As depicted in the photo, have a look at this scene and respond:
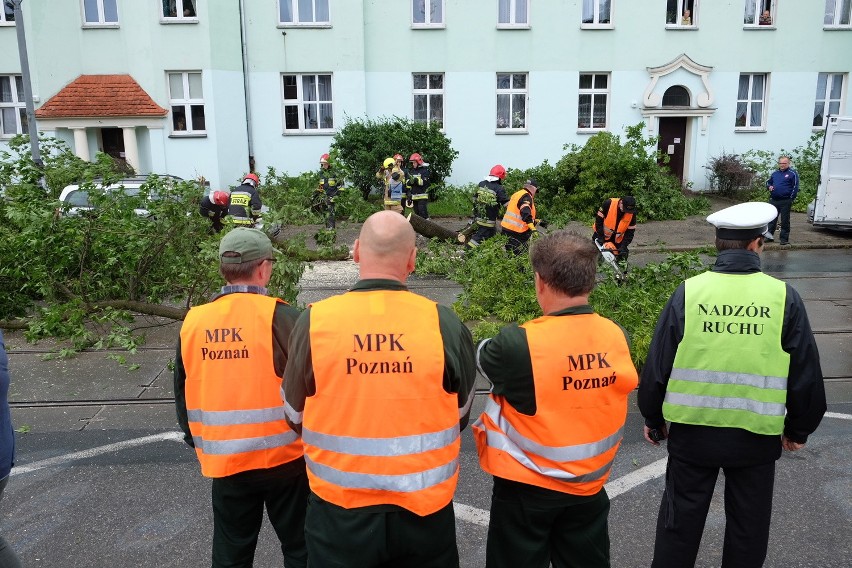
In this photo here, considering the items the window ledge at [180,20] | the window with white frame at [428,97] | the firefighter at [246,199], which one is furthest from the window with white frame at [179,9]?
the firefighter at [246,199]

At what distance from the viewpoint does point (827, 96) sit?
23031mm

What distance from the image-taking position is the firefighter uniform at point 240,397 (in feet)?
9.65

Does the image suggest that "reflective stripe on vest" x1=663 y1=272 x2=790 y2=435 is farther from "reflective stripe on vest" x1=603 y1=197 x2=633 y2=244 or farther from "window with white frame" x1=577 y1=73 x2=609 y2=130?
"window with white frame" x1=577 y1=73 x2=609 y2=130

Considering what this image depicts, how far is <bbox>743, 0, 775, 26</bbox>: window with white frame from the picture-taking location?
22.0 meters

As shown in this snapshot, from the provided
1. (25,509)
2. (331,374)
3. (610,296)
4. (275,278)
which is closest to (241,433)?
(331,374)

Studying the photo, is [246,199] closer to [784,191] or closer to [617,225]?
[617,225]

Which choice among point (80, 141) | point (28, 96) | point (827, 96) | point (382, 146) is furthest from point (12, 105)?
point (827, 96)

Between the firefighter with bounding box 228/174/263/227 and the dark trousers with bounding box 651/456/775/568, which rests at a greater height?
the firefighter with bounding box 228/174/263/227

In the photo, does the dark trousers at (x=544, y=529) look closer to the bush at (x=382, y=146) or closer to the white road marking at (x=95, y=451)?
the white road marking at (x=95, y=451)

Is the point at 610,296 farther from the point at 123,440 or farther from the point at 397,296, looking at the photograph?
the point at 397,296

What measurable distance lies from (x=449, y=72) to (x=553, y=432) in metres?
19.9

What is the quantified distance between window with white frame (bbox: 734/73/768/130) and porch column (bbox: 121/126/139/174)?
18.4 metres

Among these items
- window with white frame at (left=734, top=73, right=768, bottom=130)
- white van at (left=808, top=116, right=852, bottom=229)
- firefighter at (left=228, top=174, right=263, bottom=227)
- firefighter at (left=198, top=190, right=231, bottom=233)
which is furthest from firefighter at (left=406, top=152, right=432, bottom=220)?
window with white frame at (left=734, top=73, right=768, bottom=130)

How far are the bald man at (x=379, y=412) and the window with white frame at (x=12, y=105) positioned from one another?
21.8m
